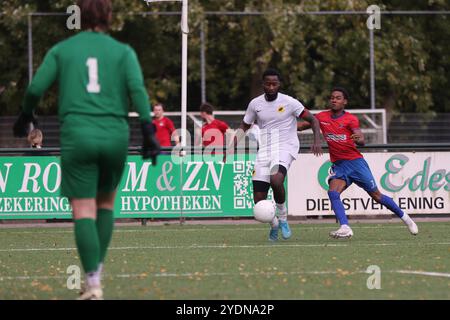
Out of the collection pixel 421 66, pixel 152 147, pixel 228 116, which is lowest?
pixel 152 147

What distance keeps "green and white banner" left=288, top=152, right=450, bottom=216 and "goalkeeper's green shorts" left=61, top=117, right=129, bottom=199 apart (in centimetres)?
1138

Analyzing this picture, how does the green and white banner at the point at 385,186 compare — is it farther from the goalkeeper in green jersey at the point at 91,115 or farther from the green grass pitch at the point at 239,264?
the goalkeeper in green jersey at the point at 91,115

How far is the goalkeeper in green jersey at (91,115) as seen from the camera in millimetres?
8148

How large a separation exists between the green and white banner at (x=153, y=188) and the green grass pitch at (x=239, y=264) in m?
1.99

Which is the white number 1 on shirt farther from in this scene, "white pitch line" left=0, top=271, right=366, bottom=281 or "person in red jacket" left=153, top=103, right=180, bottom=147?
"person in red jacket" left=153, top=103, right=180, bottom=147

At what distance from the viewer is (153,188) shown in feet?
62.8

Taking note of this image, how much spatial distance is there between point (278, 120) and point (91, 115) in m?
6.54

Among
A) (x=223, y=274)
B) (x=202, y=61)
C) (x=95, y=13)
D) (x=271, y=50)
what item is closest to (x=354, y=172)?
(x=223, y=274)

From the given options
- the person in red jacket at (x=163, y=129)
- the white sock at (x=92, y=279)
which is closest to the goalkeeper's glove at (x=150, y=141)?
the white sock at (x=92, y=279)

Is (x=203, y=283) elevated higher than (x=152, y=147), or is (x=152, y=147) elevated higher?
(x=152, y=147)

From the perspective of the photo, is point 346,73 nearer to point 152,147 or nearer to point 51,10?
point 51,10

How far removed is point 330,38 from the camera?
98.1ft
